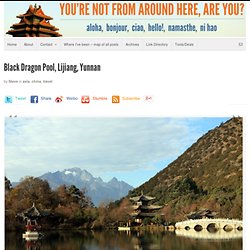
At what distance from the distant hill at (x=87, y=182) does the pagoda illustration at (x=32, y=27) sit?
148 centimetres

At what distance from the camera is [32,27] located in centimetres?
349

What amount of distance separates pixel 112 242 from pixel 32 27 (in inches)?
99.6

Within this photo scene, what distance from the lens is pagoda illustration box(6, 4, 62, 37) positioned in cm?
352

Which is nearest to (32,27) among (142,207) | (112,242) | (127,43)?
(127,43)

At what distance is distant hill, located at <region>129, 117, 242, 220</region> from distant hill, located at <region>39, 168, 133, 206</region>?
10.0 inches

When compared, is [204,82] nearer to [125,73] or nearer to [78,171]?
[125,73]

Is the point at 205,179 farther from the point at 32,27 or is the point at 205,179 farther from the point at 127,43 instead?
the point at 32,27

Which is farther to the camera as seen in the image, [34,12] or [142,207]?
[142,207]

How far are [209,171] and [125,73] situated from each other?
2044mm

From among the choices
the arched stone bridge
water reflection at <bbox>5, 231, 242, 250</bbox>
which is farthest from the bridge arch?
water reflection at <bbox>5, 231, 242, 250</bbox>

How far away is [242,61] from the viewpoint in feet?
11.6

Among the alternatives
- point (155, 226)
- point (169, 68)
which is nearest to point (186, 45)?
point (169, 68)

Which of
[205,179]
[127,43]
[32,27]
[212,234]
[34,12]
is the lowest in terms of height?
[212,234]

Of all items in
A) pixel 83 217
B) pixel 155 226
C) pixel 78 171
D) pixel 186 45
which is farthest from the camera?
pixel 155 226
